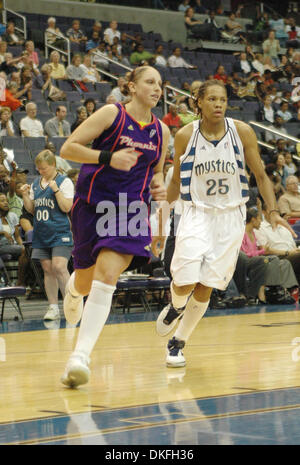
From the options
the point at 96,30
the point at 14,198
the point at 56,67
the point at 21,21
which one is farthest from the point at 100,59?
the point at 14,198

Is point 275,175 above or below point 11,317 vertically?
above

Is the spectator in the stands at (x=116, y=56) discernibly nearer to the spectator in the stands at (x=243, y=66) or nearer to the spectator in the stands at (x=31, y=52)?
the spectator in the stands at (x=31, y=52)

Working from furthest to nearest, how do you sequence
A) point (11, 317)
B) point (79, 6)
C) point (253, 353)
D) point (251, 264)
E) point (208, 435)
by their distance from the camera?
point (79, 6), point (251, 264), point (11, 317), point (253, 353), point (208, 435)

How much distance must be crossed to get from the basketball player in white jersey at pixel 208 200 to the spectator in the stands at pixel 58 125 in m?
7.93

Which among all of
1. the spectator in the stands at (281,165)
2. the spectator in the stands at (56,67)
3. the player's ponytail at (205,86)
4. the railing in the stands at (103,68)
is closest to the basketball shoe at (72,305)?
the player's ponytail at (205,86)

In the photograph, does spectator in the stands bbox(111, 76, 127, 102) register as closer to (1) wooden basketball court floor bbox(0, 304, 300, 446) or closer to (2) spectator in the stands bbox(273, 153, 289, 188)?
(2) spectator in the stands bbox(273, 153, 289, 188)

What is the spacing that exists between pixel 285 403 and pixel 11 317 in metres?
6.01

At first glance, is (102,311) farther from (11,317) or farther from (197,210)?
(11,317)

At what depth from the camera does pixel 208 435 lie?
11.1ft

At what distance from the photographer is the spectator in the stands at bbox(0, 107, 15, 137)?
41.7 feet

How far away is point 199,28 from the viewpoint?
22766 millimetres

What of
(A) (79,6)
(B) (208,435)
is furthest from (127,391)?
(A) (79,6)

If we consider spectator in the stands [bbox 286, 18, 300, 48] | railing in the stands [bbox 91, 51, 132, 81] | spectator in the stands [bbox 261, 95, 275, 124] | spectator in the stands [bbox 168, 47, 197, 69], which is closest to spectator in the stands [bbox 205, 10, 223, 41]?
spectator in the stands [bbox 286, 18, 300, 48]

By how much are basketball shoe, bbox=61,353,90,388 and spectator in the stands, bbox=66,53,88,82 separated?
12.0 m
